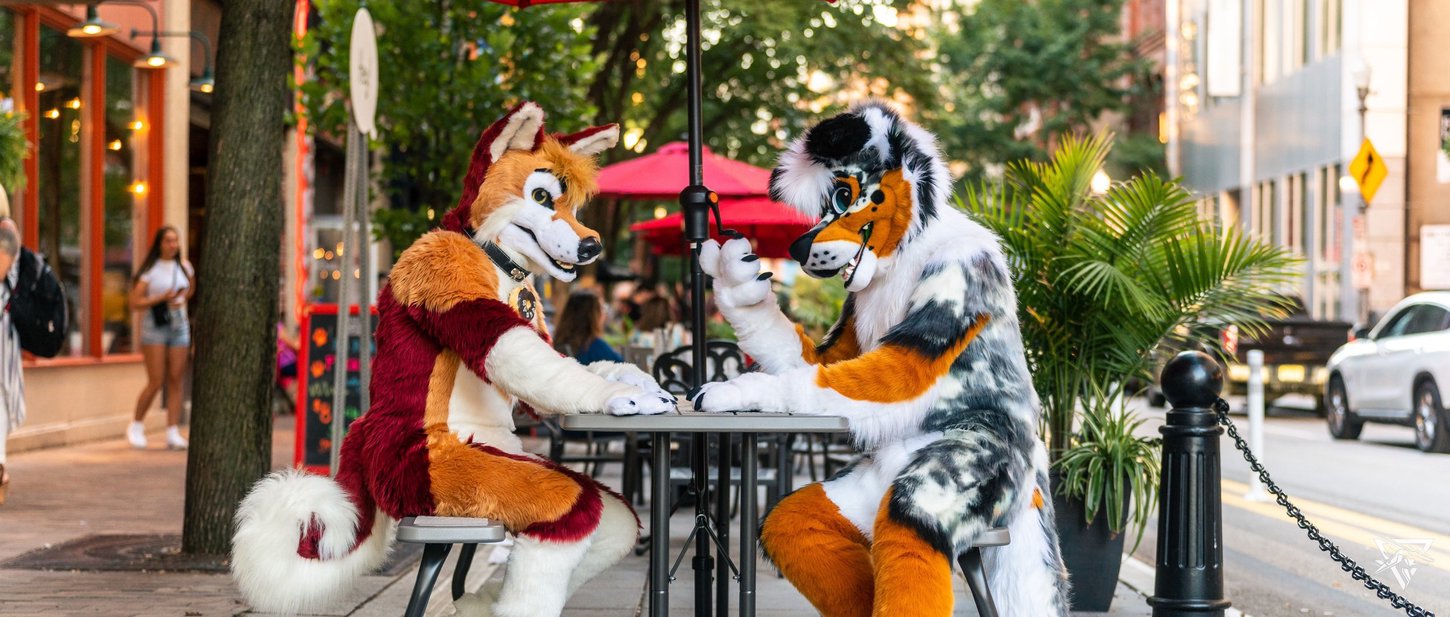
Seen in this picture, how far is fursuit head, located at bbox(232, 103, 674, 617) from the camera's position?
14.2 ft

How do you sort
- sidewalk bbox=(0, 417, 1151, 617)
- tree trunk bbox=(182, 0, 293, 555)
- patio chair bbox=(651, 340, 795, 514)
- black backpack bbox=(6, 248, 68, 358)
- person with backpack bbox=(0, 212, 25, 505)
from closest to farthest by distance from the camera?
1. sidewalk bbox=(0, 417, 1151, 617)
2. tree trunk bbox=(182, 0, 293, 555)
3. patio chair bbox=(651, 340, 795, 514)
4. person with backpack bbox=(0, 212, 25, 505)
5. black backpack bbox=(6, 248, 68, 358)

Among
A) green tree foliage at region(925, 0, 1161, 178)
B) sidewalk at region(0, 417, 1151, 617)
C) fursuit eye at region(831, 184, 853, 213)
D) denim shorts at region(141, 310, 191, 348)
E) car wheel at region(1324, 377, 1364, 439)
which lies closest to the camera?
fursuit eye at region(831, 184, 853, 213)

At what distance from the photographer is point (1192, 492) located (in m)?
5.25

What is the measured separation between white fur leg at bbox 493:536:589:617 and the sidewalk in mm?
1800

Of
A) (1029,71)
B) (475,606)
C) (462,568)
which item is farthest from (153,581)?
(1029,71)

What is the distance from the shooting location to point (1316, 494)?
11.6 meters

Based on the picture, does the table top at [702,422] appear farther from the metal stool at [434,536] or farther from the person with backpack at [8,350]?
the person with backpack at [8,350]

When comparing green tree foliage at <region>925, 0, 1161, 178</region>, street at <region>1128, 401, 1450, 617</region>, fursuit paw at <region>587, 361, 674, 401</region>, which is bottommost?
street at <region>1128, 401, 1450, 617</region>

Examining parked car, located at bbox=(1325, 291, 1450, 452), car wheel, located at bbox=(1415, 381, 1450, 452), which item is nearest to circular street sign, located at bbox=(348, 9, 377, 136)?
parked car, located at bbox=(1325, 291, 1450, 452)

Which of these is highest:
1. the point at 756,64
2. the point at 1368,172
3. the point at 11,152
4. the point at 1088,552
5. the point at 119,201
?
the point at 756,64

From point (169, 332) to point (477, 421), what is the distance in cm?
894

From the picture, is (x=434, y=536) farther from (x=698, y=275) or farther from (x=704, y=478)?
(x=698, y=275)

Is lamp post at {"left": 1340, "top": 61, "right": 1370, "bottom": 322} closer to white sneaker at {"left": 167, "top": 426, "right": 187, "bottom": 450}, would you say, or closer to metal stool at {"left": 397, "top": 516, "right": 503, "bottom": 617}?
white sneaker at {"left": 167, "top": 426, "right": 187, "bottom": 450}

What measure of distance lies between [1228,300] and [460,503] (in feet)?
12.1
